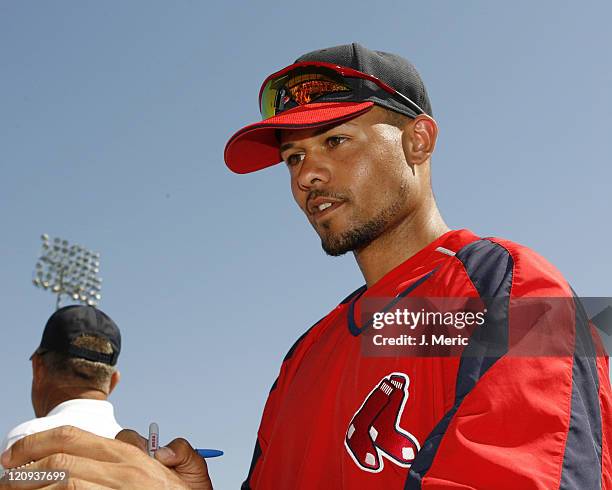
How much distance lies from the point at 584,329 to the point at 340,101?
1.34m

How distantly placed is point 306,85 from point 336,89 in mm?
144

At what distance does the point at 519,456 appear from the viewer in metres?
1.60

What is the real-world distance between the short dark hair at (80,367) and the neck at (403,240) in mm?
3159

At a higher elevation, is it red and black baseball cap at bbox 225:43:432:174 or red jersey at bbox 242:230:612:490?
red and black baseball cap at bbox 225:43:432:174

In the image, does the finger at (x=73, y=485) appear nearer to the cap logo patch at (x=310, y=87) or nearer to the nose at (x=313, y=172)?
the nose at (x=313, y=172)

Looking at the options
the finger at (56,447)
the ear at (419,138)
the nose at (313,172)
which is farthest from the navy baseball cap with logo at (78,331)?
the finger at (56,447)

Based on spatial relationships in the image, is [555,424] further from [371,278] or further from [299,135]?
[299,135]

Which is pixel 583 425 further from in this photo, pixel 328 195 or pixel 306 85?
pixel 306 85

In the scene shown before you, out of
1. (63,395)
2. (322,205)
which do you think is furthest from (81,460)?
(63,395)

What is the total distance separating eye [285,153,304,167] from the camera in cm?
299

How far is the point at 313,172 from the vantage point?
2.87 m

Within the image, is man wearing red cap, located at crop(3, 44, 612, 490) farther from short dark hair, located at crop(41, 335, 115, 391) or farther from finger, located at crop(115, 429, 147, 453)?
short dark hair, located at crop(41, 335, 115, 391)
